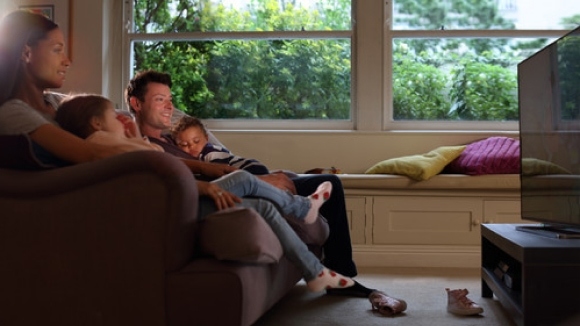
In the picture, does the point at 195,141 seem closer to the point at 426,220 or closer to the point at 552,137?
the point at 552,137

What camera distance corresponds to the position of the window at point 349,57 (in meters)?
4.83

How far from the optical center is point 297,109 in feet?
16.4

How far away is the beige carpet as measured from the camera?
2633 millimetres

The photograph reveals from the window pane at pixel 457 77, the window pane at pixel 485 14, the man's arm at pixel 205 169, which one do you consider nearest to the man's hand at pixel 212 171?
the man's arm at pixel 205 169

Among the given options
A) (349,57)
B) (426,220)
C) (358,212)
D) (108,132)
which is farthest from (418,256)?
Answer: (108,132)

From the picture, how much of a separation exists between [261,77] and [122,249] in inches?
129

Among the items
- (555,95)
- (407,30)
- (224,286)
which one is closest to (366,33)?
(407,30)

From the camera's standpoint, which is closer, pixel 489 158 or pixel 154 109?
pixel 154 109

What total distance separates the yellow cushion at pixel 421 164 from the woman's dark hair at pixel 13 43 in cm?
241

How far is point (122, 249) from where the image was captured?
6.12ft

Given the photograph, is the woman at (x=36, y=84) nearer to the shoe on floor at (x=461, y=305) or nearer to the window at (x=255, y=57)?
the shoe on floor at (x=461, y=305)

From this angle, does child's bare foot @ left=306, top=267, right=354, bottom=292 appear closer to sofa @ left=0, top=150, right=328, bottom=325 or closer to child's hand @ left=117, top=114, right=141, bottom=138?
sofa @ left=0, top=150, right=328, bottom=325

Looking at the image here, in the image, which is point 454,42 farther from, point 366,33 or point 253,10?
point 253,10

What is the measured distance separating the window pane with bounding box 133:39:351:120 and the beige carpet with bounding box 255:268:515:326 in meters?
1.56
